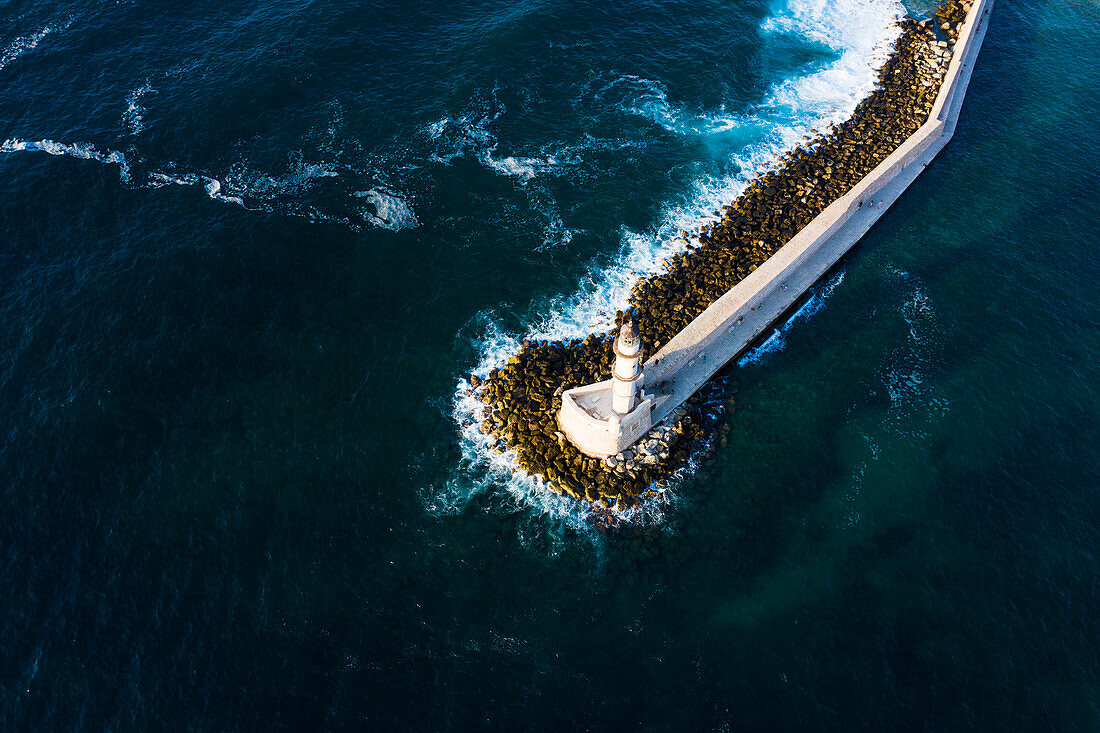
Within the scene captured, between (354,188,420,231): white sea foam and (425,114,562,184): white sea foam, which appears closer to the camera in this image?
(354,188,420,231): white sea foam

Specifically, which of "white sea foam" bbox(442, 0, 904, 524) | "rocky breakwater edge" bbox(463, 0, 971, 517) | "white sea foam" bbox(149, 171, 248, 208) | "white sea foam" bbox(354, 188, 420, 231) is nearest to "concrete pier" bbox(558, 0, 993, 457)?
"rocky breakwater edge" bbox(463, 0, 971, 517)

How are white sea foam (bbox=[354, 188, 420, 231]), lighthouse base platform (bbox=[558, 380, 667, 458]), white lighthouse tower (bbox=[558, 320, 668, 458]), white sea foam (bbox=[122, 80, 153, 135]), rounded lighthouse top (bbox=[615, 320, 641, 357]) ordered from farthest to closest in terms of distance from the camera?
white sea foam (bbox=[122, 80, 153, 135]), white sea foam (bbox=[354, 188, 420, 231]), lighthouse base platform (bbox=[558, 380, 667, 458]), white lighthouse tower (bbox=[558, 320, 668, 458]), rounded lighthouse top (bbox=[615, 320, 641, 357])

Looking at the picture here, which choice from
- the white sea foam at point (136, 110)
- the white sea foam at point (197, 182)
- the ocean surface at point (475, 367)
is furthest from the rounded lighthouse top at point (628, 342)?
the white sea foam at point (136, 110)

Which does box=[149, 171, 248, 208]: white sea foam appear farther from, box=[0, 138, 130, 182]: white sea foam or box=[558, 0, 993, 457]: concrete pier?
box=[558, 0, 993, 457]: concrete pier

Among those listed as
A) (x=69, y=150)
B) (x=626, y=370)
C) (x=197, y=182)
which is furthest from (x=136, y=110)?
(x=626, y=370)

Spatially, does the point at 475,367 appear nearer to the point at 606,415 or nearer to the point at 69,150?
the point at 606,415

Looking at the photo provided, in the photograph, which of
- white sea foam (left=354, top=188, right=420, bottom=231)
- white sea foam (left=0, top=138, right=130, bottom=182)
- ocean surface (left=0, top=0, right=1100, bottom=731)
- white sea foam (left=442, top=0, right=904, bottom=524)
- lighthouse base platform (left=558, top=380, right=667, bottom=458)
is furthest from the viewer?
white sea foam (left=0, top=138, right=130, bottom=182)
